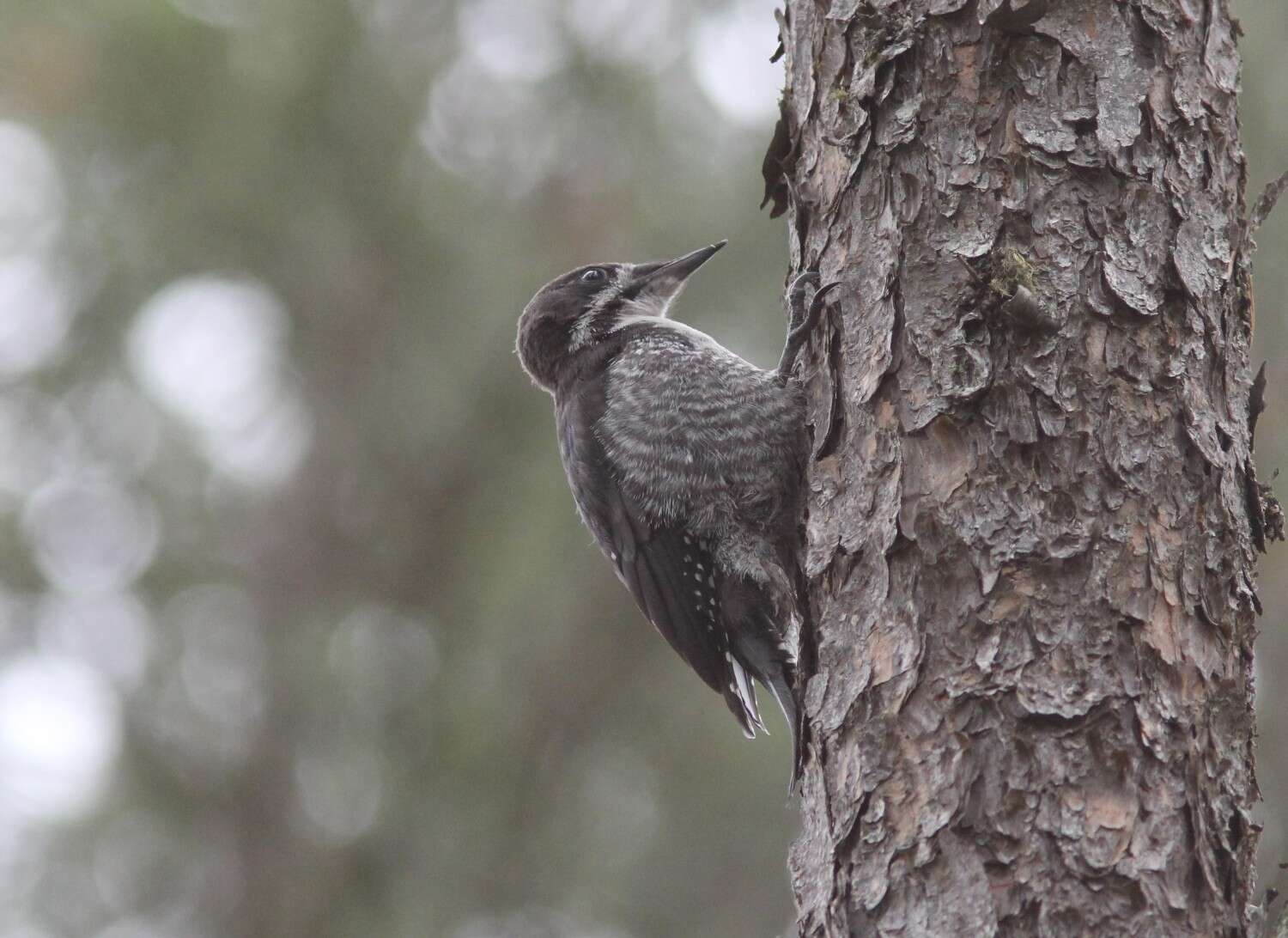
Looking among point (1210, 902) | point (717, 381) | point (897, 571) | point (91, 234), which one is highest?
point (91, 234)

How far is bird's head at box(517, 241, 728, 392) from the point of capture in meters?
4.03

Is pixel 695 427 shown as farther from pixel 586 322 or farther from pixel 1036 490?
pixel 1036 490

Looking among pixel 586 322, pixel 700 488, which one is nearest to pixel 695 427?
pixel 700 488

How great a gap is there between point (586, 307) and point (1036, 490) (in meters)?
2.20

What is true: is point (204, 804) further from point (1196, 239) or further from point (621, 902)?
point (1196, 239)

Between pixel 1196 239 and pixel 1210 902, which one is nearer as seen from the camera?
pixel 1210 902

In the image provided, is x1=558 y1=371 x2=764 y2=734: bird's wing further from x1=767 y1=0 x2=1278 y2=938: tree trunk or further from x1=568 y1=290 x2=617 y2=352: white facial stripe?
x1=767 y1=0 x2=1278 y2=938: tree trunk

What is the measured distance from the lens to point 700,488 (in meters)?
3.38

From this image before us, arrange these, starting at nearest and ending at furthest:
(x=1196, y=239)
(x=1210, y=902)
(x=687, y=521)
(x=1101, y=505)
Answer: (x=1210, y=902) < (x=1101, y=505) < (x=1196, y=239) < (x=687, y=521)

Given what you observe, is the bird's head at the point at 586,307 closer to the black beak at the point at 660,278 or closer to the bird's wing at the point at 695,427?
the black beak at the point at 660,278

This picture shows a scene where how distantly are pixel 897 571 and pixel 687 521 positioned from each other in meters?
1.28

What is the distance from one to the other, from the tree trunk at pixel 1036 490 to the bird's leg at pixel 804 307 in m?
0.07

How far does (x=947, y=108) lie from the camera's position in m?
2.33

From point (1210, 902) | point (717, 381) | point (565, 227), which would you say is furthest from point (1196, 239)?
point (565, 227)
